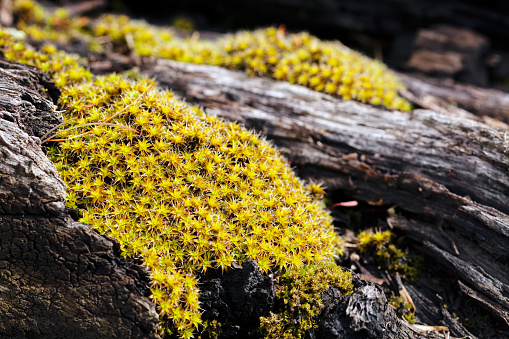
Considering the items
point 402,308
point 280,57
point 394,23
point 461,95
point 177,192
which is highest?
point 394,23

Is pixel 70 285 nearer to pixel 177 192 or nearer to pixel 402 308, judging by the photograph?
pixel 177 192

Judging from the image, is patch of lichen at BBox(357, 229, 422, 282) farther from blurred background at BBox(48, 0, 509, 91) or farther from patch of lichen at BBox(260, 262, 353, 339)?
blurred background at BBox(48, 0, 509, 91)

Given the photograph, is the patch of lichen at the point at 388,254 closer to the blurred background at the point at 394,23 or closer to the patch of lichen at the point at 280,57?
the patch of lichen at the point at 280,57

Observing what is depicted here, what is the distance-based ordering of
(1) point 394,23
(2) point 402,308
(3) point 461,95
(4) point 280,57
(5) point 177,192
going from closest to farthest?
(5) point 177,192 < (2) point 402,308 < (4) point 280,57 < (3) point 461,95 < (1) point 394,23

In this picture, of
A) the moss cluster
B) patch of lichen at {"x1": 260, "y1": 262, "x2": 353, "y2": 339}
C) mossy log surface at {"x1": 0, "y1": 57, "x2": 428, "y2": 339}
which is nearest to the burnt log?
mossy log surface at {"x1": 0, "y1": 57, "x2": 428, "y2": 339}

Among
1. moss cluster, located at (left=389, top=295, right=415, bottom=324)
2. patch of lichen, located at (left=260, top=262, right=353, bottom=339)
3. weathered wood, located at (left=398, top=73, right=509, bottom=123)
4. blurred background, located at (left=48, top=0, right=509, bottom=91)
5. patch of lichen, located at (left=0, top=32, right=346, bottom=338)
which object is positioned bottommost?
moss cluster, located at (left=389, top=295, right=415, bottom=324)

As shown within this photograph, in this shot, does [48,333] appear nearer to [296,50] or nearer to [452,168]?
[452,168]

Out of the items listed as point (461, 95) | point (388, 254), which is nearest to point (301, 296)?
point (388, 254)
